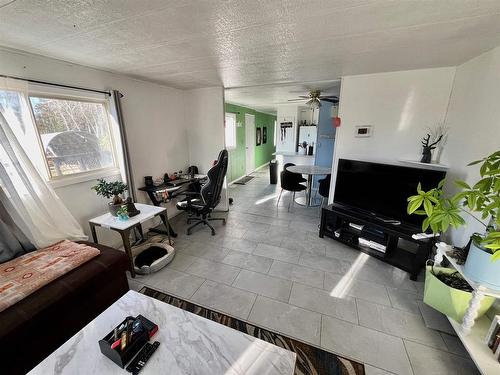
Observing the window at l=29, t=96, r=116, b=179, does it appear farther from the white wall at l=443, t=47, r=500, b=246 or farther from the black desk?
the white wall at l=443, t=47, r=500, b=246

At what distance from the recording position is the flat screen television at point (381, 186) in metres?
2.17

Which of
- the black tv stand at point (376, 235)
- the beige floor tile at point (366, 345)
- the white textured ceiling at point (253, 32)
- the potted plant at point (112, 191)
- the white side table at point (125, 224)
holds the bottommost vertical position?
the beige floor tile at point (366, 345)

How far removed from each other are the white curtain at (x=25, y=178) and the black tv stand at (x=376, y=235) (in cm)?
305

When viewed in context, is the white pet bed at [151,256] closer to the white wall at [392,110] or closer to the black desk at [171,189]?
the black desk at [171,189]

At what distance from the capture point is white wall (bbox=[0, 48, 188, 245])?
1922 mm

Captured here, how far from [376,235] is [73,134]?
3.73 metres

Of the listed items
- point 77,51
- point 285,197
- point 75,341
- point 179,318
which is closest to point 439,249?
point 179,318

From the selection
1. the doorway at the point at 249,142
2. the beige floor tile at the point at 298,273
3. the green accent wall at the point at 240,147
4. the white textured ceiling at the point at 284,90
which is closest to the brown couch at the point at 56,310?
the beige floor tile at the point at 298,273

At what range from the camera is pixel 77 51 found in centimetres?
183

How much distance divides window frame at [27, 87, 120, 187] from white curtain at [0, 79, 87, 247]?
39mm

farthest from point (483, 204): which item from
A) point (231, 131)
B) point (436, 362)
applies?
point (231, 131)

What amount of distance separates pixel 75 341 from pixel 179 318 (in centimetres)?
53

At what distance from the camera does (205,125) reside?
12.4ft

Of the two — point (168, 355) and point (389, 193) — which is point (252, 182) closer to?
point (389, 193)
